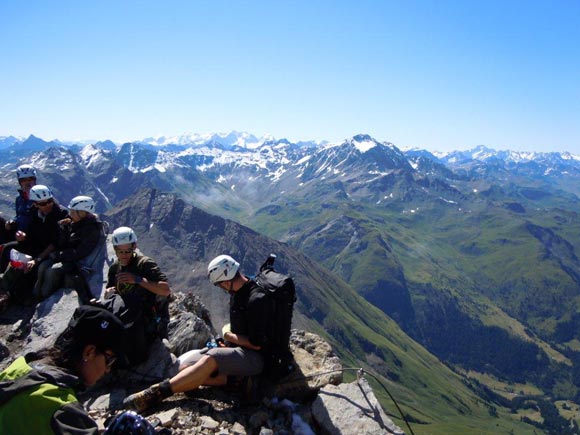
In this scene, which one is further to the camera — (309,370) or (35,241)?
(35,241)

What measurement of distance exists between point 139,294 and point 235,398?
4257mm

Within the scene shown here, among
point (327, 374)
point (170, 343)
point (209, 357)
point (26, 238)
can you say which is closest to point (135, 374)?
point (170, 343)

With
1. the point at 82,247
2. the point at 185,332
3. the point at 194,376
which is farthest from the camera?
the point at 82,247

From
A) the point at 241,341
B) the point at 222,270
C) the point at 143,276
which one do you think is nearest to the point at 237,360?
the point at 241,341

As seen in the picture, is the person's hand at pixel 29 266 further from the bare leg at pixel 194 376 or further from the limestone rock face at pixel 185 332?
the bare leg at pixel 194 376

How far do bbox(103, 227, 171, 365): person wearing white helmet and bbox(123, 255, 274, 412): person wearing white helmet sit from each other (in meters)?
1.64

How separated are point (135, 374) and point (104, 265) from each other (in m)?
6.68

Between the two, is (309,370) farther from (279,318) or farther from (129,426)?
(129,426)

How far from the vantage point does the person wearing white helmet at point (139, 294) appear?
1230cm

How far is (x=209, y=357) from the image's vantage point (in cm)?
1134

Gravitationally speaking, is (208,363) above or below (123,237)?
below

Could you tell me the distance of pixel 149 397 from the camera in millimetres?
10680

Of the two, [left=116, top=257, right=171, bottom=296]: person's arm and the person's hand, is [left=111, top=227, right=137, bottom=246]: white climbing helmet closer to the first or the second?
[left=116, top=257, right=171, bottom=296]: person's arm

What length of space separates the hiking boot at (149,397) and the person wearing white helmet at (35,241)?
913cm
